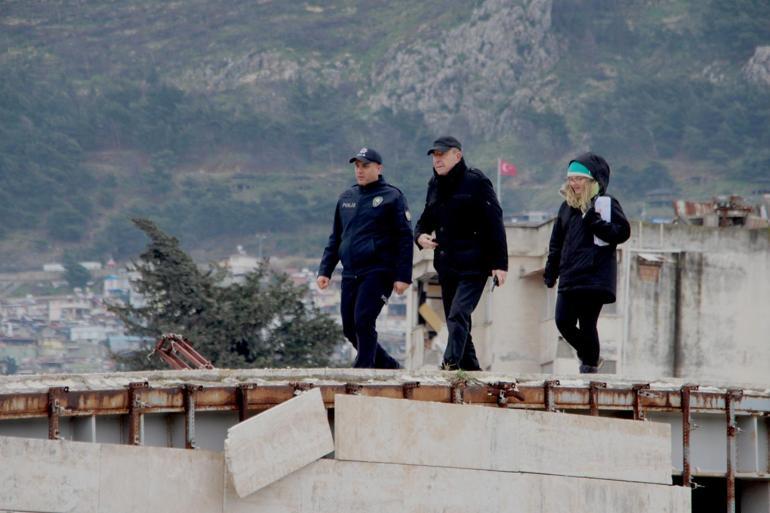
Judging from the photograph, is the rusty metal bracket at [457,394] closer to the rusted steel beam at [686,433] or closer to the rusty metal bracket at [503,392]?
the rusty metal bracket at [503,392]

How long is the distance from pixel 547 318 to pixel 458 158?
40.3 meters

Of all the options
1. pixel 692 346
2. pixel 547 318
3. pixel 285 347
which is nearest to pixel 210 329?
pixel 285 347

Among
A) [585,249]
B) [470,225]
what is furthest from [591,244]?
[470,225]

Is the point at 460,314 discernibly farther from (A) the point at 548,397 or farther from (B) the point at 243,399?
(B) the point at 243,399

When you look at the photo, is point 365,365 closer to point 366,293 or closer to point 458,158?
point 366,293

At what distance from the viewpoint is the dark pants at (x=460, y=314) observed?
1889cm

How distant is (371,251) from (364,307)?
482 mm

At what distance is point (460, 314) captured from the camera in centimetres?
1891

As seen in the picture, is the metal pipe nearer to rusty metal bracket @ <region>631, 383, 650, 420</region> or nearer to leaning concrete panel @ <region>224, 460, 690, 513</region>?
leaning concrete panel @ <region>224, 460, 690, 513</region>

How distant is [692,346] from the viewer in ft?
174

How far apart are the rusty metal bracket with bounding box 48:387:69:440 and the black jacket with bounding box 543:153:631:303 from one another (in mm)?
5012

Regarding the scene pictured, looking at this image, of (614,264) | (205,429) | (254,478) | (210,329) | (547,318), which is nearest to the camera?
(254,478)

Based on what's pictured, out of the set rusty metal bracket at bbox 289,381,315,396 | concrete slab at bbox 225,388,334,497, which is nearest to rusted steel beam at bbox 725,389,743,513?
rusty metal bracket at bbox 289,381,315,396

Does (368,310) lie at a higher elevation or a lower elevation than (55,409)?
higher
